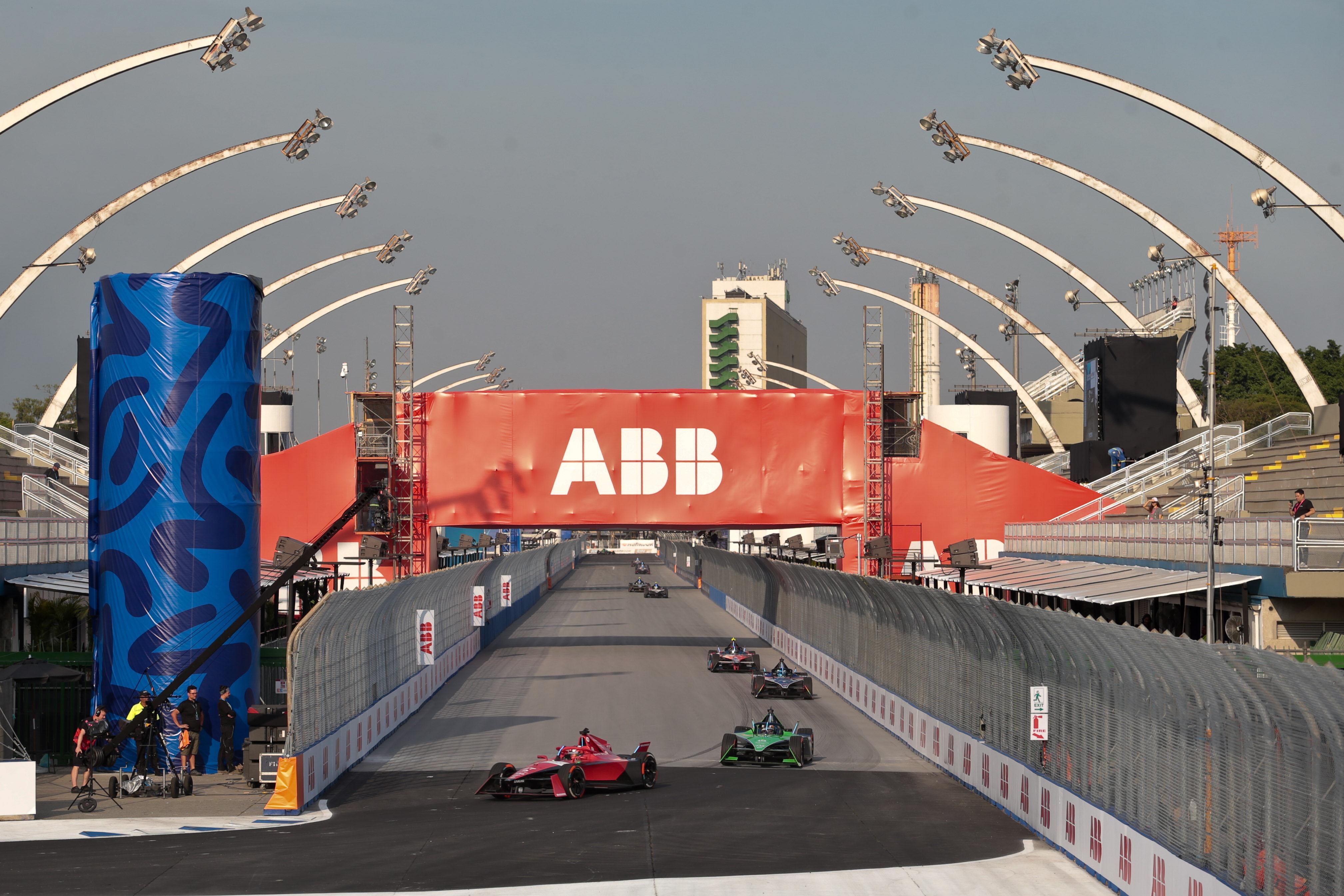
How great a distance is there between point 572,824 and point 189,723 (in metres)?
7.92

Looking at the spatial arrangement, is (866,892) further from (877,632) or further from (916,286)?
(916,286)

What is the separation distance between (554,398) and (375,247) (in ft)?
22.8

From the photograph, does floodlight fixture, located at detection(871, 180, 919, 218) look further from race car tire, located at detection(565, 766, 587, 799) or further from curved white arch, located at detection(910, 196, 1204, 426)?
race car tire, located at detection(565, 766, 587, 799)

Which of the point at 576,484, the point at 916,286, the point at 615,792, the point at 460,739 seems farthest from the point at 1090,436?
the point at 916,286

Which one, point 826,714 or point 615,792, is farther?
point 826,714

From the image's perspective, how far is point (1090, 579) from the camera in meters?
35.3

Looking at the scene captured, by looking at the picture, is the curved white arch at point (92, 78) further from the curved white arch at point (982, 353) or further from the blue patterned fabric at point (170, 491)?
the curved white arch at point (982, 353)

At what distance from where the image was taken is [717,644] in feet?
203

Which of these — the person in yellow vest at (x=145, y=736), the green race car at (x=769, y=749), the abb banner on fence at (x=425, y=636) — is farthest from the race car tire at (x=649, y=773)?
the abb banner on fence at (x=425, y=636)

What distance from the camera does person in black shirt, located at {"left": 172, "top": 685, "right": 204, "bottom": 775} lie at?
2586cm

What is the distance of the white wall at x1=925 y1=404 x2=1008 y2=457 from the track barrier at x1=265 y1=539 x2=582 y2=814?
44.6 metres

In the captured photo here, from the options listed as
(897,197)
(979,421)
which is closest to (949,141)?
(897,197)

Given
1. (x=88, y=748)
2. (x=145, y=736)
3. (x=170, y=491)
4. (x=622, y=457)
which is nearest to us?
(x=88, y=748)

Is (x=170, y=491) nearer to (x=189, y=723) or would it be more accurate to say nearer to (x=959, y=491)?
(x=189, y=723)
